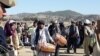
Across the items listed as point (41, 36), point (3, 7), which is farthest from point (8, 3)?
point (41, 36)

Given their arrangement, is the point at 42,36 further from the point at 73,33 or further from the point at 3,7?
the point at 73,33

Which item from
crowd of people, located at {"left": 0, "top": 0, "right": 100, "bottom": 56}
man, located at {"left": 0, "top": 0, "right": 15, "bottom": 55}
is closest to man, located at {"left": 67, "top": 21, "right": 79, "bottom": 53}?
crowd of people, located at {"left": 0, "top": 0, "right": 100, "bottom": 56}

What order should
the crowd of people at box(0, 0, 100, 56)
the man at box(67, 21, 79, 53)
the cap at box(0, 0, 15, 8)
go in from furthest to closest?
the man at box(67, 21, 79, 53)
the crowd of people at box(0, 0, 100, 56)
the cap at box(0, 0, 15, 8)

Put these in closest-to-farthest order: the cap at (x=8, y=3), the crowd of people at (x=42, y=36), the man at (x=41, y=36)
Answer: the cap at (x=8, y=3) → the crowd of people at (x=42, y=36) → the man at (x=41, y=36)

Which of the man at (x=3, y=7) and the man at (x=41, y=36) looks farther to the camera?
the man at (x=41, y=36)

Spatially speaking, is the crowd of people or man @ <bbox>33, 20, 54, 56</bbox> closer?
the crowd of people

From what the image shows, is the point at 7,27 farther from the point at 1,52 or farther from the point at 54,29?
the point at 1,52

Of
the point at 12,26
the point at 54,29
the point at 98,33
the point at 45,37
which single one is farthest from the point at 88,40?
the point at 98,33

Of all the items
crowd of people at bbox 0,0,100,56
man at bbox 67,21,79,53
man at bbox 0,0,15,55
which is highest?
man at bbox 0,0,15,55

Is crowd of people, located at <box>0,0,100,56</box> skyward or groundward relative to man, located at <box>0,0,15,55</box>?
groundward

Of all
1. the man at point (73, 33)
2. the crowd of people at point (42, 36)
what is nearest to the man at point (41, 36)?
the crowd of people at point (42, 36)

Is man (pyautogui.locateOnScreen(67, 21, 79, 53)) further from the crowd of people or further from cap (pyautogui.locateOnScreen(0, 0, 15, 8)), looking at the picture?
cap (pyautogui.locateOnScreen(0, 0, 15, 8))

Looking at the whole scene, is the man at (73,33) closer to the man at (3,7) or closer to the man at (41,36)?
the man at (41,36)

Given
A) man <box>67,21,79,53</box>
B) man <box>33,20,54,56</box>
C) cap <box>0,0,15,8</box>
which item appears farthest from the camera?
man <box>67,21,79,53</box>
